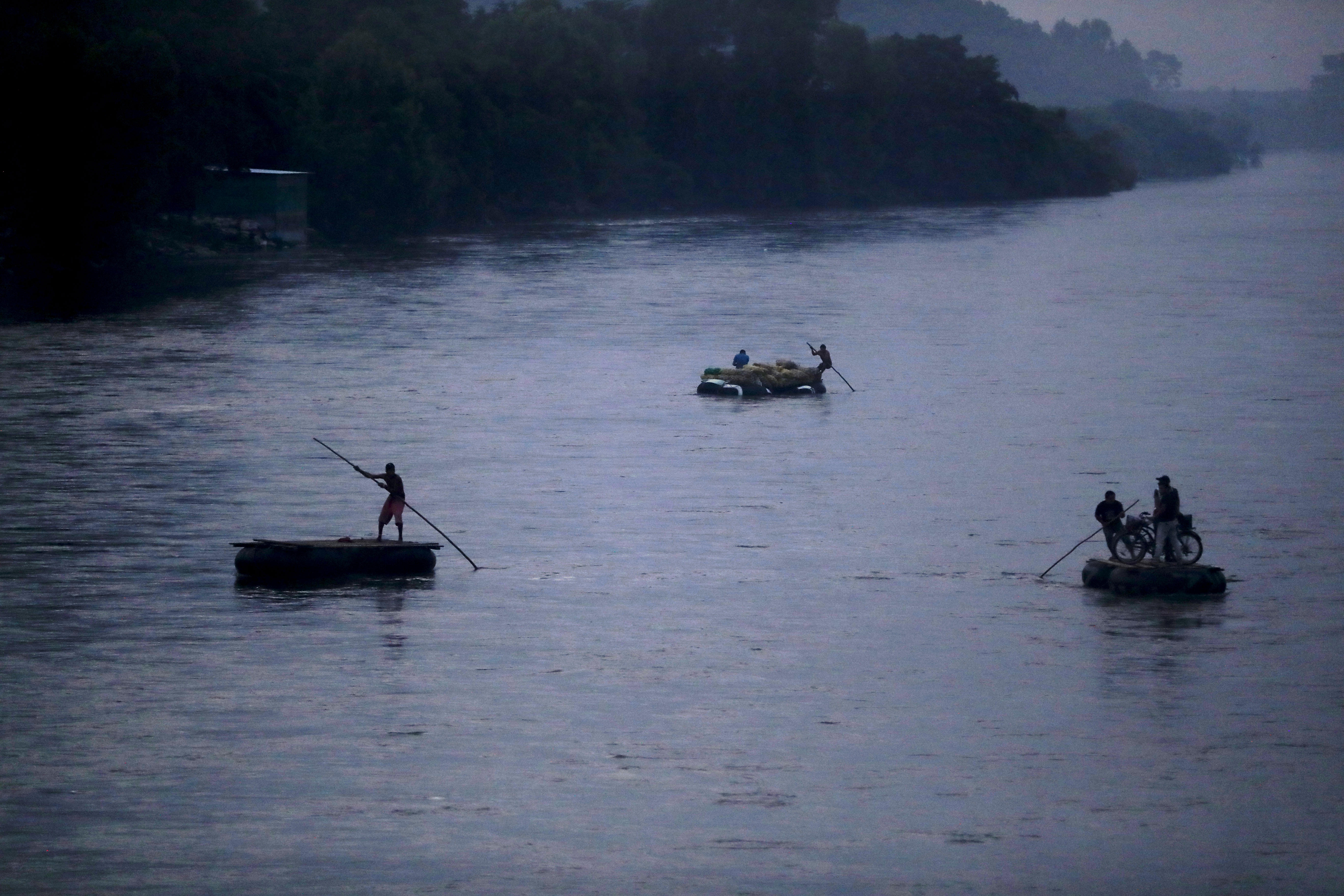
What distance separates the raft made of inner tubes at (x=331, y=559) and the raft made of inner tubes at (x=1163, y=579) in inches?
417

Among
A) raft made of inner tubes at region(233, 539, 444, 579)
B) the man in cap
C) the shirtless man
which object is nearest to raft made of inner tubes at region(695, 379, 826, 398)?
the shirtless man

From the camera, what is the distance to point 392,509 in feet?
106

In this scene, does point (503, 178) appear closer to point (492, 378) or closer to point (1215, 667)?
point (492, 378)

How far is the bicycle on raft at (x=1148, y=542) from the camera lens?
3119 centimetres

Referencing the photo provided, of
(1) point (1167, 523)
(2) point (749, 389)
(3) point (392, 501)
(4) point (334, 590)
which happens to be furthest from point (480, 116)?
(1) point (1167, 523)

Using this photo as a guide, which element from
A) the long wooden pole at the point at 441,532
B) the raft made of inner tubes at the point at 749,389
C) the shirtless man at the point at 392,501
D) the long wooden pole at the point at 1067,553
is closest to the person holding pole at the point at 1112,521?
the long wooden pole at the point at 1067,553

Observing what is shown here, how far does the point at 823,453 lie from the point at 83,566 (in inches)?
753

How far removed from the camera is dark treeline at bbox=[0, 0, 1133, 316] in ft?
305

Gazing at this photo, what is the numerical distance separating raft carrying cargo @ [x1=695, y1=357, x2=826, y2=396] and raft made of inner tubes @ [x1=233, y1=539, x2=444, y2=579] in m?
25.6

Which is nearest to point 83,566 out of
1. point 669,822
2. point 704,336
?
point 669,822

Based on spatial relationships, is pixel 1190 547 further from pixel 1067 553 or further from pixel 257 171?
pixel 257 171

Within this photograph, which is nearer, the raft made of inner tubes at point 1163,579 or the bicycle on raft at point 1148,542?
the raft made of inner tubes at point 1163,579

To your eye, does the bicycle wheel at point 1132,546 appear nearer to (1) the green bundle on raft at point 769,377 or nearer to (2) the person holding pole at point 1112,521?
(2) the person holding pole at point 1112,521

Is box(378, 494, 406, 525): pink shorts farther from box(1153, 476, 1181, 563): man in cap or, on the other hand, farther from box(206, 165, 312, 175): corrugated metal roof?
box(206, 165, 312, 175): corrugated metal roof
